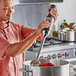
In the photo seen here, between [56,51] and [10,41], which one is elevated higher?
[10,41]

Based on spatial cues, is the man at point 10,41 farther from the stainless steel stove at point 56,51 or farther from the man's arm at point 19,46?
the stainless steel stove at point 56,51

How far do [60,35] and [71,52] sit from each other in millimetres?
433

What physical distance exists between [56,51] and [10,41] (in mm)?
1489

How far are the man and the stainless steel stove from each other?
108 cm

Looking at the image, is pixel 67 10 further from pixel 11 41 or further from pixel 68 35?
pixel 11 41

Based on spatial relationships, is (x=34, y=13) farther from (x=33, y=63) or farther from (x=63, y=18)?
(x=33, y=63)

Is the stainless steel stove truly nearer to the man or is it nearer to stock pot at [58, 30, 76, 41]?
stock pot at [58, 30, 76, 41]

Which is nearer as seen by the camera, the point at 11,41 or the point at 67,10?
the point at 11,41

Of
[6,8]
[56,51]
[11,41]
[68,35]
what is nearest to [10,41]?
[11,41]

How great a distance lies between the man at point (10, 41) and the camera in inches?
80.6

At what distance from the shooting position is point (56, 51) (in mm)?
3730

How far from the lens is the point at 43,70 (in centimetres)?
175

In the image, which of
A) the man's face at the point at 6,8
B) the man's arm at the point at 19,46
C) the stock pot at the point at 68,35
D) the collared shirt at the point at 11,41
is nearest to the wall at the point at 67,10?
the stock pot at the point at 68,35

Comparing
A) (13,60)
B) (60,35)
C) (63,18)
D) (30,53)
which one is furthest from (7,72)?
(63,18)
